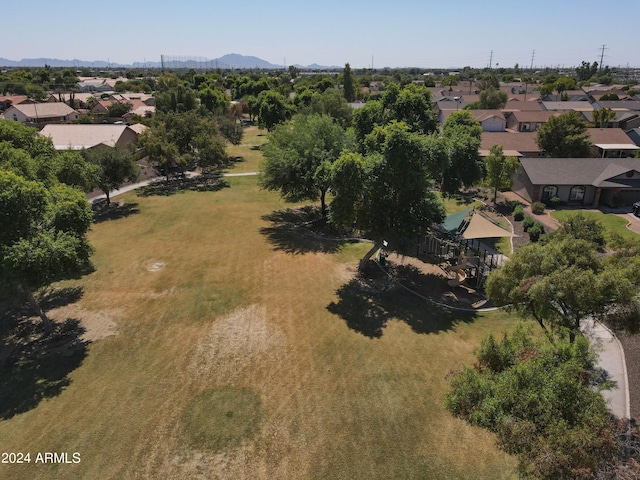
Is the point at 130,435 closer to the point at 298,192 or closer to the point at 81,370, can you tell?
the point at 81,370

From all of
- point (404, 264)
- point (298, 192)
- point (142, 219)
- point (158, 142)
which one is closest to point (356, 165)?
point (404, 264)

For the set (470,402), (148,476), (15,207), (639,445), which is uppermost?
(15,207)

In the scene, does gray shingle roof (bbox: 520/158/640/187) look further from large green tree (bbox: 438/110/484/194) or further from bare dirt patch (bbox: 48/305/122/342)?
bare dirt patch (bbox: 48/305/122/342)

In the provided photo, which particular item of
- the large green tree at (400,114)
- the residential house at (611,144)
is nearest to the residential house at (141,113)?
the large green tree at (400,114)

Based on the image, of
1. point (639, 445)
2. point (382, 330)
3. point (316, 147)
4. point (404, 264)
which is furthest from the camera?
point (316, 147)

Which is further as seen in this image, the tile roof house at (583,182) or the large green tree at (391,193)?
the tile roof house at (583,182)

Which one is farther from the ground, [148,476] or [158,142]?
[158,142]

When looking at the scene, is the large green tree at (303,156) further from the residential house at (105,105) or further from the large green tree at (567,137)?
the residential house at (105,105)
